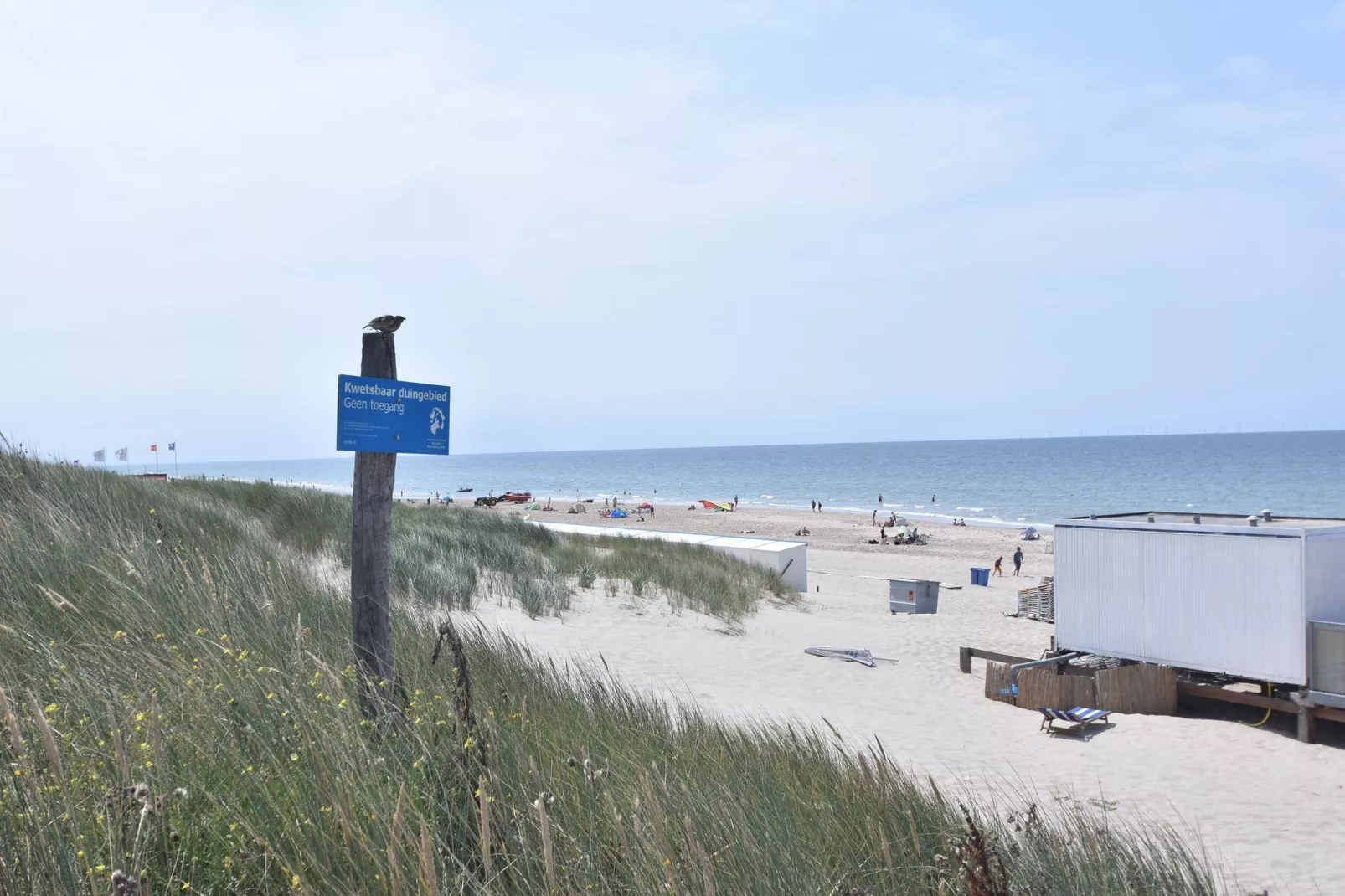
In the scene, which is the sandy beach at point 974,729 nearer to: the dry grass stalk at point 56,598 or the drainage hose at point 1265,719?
the drainage hose at point 1265,719

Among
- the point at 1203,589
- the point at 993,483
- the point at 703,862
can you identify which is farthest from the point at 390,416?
the point at 993,483

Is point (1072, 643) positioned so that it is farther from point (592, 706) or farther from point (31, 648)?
point (31, 648)

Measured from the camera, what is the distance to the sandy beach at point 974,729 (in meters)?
7.33

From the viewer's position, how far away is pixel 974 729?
10609 mm

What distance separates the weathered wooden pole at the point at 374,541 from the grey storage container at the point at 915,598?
18.5 metres

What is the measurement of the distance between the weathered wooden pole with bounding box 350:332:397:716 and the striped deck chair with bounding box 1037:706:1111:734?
342 inches

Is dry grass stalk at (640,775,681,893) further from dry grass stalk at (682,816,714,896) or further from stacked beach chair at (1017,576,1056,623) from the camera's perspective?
stacked beach chair at (1017,576,1056,623)

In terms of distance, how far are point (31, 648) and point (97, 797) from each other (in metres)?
1.62

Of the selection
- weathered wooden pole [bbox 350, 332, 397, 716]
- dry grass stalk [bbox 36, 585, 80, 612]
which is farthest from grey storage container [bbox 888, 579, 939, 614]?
dry grass stalk [bbox 36, 585, 80, 612]

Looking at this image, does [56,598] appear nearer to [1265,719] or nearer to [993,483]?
[1265,719]

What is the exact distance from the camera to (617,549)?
63.8 ft

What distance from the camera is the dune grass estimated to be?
2.41 m

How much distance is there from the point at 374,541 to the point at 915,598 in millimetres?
19037

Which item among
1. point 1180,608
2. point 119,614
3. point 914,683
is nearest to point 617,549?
point 914,683
